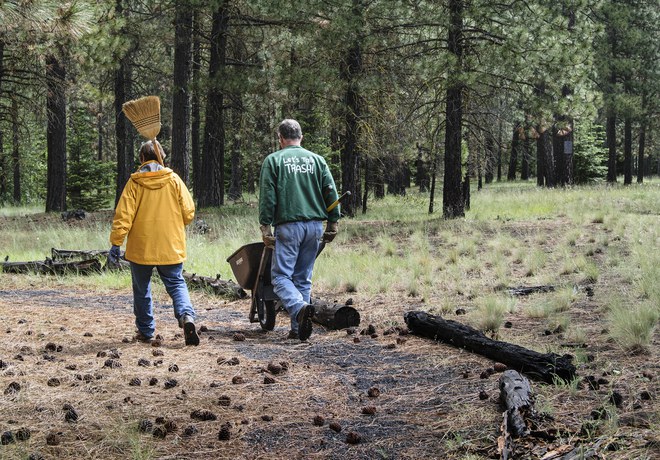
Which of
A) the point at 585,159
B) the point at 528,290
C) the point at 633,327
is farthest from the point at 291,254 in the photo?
the point at 585,159

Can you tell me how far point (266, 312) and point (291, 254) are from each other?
946 mm

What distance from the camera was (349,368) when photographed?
566cm

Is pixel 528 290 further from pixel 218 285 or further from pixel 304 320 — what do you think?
pixel 218 285

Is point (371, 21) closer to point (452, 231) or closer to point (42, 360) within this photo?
point (452, 231)

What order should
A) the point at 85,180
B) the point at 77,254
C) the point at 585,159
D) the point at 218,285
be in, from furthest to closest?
1. the point at 585,159
2. the point at 85,180
3. the point at 77,254
4. the point at 218,285

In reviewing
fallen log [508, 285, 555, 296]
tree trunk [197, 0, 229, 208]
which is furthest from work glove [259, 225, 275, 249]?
tree trunk [197, 0, 229, 208]

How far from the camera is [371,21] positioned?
57.9ft

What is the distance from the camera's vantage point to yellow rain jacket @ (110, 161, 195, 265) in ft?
21.0

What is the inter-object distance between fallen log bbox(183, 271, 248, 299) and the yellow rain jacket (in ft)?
9.76

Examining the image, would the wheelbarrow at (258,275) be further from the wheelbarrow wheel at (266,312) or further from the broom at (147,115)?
the broom at (147,115)

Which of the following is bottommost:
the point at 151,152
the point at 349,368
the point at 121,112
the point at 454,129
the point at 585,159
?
the point at 349,368

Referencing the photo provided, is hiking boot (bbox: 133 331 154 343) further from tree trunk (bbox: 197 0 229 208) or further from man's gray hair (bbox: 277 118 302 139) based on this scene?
tree trunk (bbox: 197 0 229 208)

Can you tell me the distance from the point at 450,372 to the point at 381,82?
12.8 m

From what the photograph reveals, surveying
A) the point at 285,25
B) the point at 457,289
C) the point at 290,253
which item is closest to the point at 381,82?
the point at 285,25
